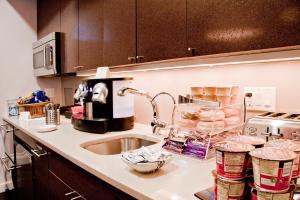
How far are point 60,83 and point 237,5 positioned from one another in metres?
2.59

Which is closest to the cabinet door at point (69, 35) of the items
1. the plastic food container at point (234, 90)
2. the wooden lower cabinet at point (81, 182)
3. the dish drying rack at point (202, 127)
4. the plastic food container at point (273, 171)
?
the wooden lower cabinet at point (81, 182)

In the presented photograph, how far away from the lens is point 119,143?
4.84ft

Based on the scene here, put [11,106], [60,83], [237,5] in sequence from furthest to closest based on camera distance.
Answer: [60,83] → [11,106] → [237,5]

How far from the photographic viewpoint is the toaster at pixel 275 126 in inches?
32.8

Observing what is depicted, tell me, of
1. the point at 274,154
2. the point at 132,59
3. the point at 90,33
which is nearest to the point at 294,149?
the point at 274,154

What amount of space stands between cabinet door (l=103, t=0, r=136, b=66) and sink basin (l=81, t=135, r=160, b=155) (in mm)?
461

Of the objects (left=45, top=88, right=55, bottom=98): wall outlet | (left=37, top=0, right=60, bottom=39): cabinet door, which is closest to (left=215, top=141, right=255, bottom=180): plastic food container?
(left=37, top=0, right=60, bottom=39): cabinet door

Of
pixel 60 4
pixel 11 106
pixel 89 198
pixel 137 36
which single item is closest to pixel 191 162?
pixel 89 198

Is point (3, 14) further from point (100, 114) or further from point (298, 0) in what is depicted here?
point (298, 0)

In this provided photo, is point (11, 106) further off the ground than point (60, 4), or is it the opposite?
point (60, 4)

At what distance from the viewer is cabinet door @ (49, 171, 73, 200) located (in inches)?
44.2

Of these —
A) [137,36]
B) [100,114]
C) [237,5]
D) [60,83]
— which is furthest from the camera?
[60,83]

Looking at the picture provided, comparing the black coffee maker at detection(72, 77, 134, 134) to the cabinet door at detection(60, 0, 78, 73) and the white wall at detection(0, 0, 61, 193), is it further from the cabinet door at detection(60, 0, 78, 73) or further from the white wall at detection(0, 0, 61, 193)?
the white wall at detection(0, 0, 61, 193)

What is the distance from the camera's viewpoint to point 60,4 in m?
2.20
